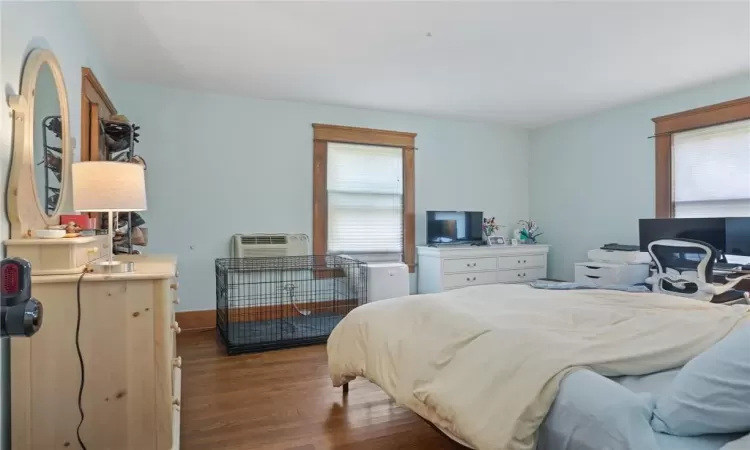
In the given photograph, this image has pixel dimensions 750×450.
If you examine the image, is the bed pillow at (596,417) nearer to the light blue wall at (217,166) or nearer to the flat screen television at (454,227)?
the light blue wall at (217,166)

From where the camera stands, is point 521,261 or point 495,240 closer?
point 521,261

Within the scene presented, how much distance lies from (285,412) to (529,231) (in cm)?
447

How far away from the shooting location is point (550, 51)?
10.5 feet

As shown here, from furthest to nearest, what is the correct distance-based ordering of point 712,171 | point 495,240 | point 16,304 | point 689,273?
point 495,240, point 712,171, point 689,273, point 16,304

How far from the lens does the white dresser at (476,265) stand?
4.80 m

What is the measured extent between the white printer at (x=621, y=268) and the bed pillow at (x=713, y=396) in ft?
10.5

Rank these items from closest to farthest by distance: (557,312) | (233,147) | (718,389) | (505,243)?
(718,389)
(557,312)
(233,147)
(505,243)

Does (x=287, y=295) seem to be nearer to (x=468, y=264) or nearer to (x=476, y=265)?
(x=468, y=264)

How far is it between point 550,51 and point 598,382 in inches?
109

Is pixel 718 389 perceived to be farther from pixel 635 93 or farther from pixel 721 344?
pixel 635 93

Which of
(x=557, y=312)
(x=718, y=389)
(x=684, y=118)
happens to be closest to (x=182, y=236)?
(x=557, y=312)

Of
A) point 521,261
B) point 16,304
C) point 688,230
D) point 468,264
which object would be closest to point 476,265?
point 468,264

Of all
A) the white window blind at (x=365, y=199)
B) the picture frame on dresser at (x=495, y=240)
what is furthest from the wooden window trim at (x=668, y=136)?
the white window blind at (x=365, y=199)

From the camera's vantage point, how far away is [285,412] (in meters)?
2.34
